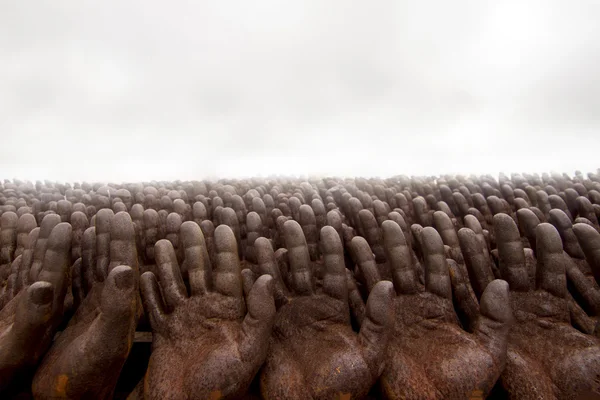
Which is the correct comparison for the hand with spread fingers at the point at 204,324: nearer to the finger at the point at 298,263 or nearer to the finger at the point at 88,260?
the finger at the point at 298,263

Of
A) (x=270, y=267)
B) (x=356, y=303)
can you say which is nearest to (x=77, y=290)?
(x=270, y=267)

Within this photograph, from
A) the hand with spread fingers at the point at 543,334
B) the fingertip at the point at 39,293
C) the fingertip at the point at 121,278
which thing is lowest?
the hand with spread fingers at the point at 543,334

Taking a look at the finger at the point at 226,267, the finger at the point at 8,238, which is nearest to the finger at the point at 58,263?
the finger at the point at 226,267

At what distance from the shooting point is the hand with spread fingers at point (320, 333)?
1.49 m

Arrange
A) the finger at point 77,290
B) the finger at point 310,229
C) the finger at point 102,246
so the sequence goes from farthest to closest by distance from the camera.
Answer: the finger at point 310,229 → the finger at point 77,290 → the finger at point 102,246

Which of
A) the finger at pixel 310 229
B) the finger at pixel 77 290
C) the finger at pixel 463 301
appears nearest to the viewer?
the finger at pixel 463 301

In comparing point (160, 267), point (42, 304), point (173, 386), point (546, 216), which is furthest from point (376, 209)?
point (42, 304)

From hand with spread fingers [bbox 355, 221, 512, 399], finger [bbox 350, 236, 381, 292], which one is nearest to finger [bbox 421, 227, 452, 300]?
hand with spread fingers [bbox 355, 221, 512, 399]

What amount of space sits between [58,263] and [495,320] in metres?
2.29

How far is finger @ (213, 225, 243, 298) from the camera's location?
69.6 inches

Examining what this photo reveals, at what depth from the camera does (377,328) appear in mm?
1532

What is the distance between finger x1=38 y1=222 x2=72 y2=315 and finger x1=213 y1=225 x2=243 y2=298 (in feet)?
2.74

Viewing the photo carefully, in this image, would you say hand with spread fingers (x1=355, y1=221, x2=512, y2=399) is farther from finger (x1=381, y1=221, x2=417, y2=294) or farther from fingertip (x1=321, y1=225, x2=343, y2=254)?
fingertip (x1=321, y1=225, x2=343, y2=254)

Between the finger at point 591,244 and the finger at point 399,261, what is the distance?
951 mm
